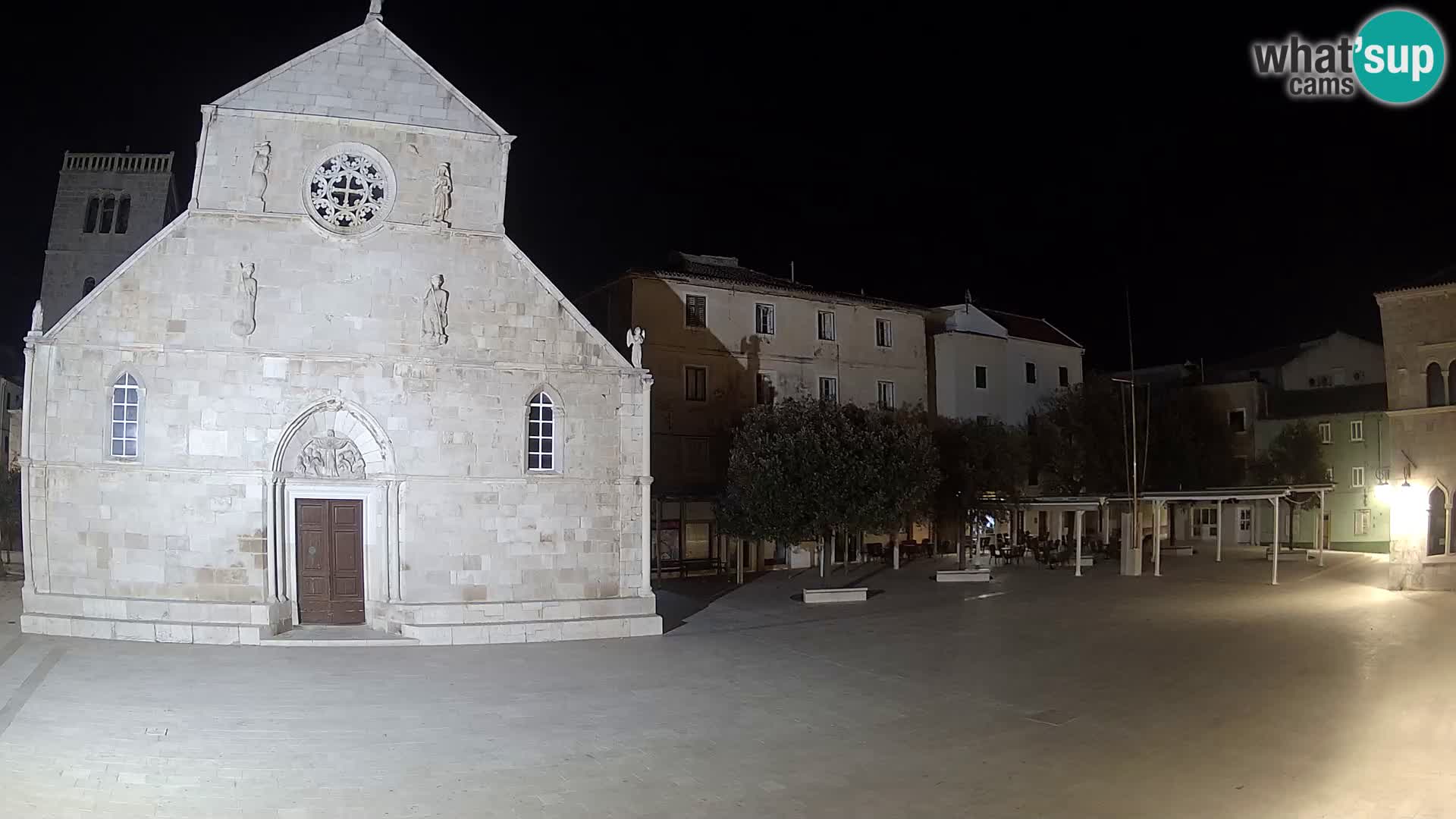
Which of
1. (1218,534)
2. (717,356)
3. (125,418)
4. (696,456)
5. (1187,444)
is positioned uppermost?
(717,356)

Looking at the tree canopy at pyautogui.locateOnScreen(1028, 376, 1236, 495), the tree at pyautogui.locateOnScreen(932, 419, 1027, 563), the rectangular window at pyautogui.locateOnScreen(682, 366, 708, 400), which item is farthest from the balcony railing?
the tree canopy at pyautogui.locateOnScreen(1028, 376, 1236, 495)

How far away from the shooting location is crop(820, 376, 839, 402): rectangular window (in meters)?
40.0

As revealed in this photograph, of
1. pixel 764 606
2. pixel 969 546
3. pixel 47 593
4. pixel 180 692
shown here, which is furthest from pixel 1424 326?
pixel 47 593

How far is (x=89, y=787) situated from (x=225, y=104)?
1458cm

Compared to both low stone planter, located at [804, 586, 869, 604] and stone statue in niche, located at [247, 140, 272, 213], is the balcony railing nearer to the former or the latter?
stone statue in niche, located at [247, 140, 272, 213]

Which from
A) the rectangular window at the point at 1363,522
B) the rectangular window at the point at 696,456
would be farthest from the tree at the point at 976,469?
the rectangular window at the point at 1363,522

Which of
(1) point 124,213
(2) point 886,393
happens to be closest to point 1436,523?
(2) point 886,393

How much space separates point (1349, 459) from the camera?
1823 inches

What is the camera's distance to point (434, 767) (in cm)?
1119

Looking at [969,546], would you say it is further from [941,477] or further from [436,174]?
[436,174]

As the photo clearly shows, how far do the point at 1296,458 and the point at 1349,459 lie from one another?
101 inches

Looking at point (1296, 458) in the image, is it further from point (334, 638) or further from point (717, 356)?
point (334, 638)

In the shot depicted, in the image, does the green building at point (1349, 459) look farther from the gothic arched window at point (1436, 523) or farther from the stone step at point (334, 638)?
the stone step at point (334, 638)

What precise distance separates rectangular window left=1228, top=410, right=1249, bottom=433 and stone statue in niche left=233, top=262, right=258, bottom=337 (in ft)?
152
